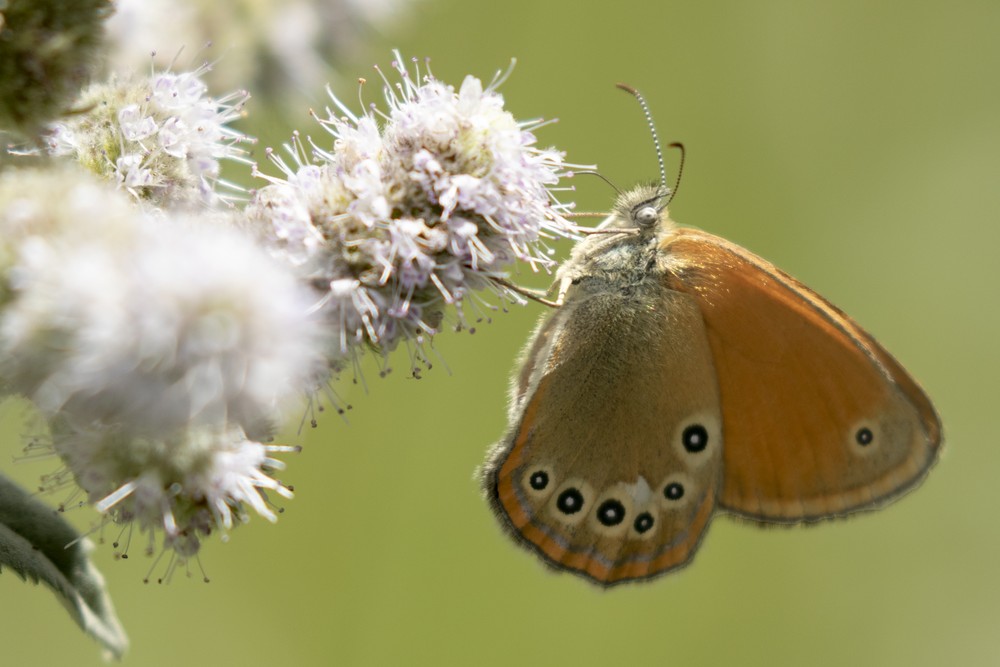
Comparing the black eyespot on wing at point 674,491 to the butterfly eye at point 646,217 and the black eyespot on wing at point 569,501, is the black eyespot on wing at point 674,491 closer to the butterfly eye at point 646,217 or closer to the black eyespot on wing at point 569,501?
the black eyespot on wing at point 569,501

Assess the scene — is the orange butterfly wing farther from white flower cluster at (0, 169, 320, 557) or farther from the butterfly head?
white flower cluster at (0, 169, 320, 557)

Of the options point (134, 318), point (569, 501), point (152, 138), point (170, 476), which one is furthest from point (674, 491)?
point (134, 318)

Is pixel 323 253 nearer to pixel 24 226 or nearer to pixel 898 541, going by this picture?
pixel 24 226

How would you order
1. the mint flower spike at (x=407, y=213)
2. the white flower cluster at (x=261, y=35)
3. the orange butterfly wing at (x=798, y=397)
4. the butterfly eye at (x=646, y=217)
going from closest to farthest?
the mint flower spike at (x=407, y=213) → the white flower cluster at (x=261, y=35) → the orange butterfly wing at (x=798, y=397) → the butterfly eye at (x=646, y=217)

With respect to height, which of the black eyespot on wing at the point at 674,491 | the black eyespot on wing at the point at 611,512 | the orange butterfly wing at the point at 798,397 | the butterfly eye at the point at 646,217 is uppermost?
the butterfly eye at the point at 646,217

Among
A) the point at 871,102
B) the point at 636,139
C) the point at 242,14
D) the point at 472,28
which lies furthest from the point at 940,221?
the point at 242,14

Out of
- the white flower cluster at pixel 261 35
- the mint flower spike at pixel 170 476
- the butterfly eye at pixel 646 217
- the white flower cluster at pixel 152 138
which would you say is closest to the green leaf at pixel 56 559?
the mint flower spike at pixel 170 476

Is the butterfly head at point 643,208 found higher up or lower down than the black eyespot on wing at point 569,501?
higher up

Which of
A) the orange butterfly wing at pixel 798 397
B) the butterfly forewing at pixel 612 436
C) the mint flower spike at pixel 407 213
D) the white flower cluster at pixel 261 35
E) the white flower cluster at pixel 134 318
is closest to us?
the white flower cluster at pixel 134 318
